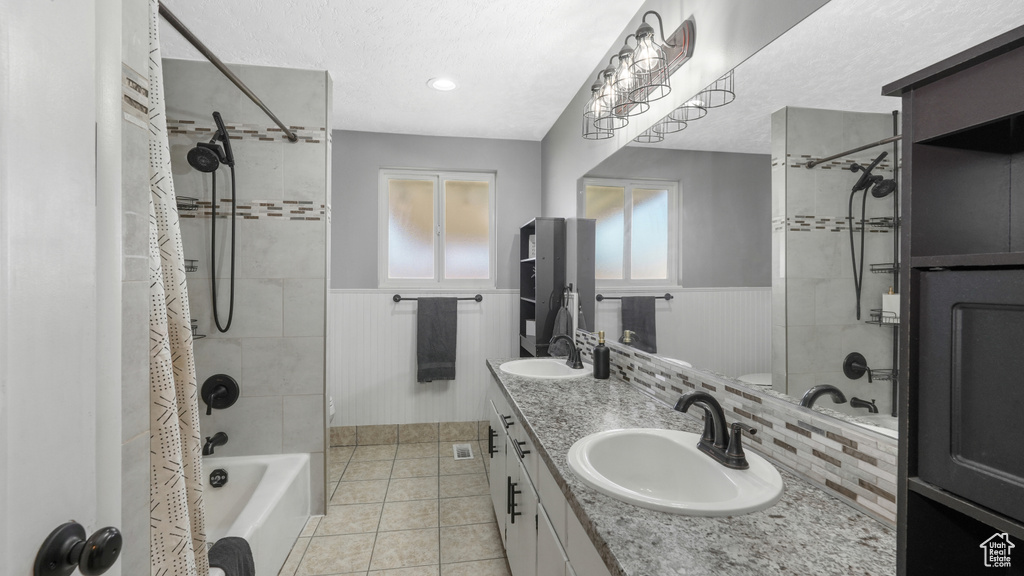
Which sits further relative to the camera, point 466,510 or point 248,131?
point 466,510

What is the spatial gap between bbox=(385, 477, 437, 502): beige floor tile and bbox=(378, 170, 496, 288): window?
4.47 ft

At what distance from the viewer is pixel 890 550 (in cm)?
72

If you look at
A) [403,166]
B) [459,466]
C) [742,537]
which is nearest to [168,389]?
[742,537]

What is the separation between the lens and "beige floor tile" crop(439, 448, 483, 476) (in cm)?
279

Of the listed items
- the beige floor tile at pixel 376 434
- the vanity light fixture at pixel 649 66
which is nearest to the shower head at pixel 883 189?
the vanity light fixture at pixel 649 66

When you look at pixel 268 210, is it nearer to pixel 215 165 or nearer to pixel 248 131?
pixel 215 165

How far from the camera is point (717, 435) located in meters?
1.05

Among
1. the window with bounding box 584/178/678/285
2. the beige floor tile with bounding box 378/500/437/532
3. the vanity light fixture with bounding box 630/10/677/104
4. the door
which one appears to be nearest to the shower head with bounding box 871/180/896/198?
the window with bounding box 584/178/678/285

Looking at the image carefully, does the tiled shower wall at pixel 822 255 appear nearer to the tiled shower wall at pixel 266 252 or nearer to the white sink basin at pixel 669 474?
the white sink basin at pixel 669 474

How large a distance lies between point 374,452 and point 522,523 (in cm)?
196

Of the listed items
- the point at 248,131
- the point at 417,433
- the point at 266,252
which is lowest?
the point at 417,433

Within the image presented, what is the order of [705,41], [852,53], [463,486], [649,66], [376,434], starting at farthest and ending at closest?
[376,434], [463,486], [649,66], [705,41], [852,53]

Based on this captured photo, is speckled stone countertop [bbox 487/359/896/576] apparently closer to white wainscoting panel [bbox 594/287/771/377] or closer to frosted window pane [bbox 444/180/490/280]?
white wainscoting panel [bbox 594/287/771/377]

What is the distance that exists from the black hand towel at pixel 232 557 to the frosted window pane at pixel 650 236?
168cm
